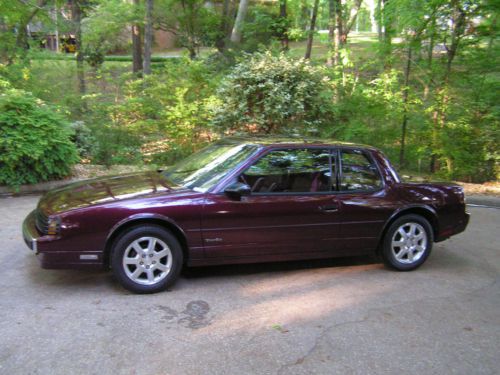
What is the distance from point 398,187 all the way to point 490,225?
3.52 meters

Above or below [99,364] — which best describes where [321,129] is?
above

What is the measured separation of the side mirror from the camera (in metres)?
4.94

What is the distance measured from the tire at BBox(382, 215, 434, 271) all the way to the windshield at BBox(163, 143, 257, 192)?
200 cm

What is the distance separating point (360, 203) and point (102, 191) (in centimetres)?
287

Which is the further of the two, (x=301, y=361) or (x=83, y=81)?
(x=83, y=81)

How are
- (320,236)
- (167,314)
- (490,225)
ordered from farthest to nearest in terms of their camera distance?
(490,225)
(320,236)
(167,314)

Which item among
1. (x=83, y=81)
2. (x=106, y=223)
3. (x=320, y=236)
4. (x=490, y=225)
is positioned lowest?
(x=490, y=225)

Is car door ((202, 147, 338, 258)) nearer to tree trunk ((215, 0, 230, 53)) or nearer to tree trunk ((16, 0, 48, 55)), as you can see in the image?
tree trunk ((16, 0, 48, 55))

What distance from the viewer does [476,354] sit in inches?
155

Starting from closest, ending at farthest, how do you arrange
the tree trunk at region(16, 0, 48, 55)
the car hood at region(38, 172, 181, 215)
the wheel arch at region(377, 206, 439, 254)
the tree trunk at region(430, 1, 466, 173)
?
the car hood at region(38, 172, 181, 215) < the wheel arch at region(377, 206, 439, 254) < the tree trunk at region(430, 1, 466, 173) < the tree trunk at region(16, 0, 48, 55)

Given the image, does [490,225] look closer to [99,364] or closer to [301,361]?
[301,361]

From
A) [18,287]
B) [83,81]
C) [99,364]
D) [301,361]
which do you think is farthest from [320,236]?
[83,81]

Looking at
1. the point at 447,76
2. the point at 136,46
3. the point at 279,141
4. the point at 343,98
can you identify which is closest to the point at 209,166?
the point at 279,141

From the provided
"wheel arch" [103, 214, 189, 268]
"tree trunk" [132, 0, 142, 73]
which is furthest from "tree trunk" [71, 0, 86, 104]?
"wheel arch" [103, 214, 189, 268]
